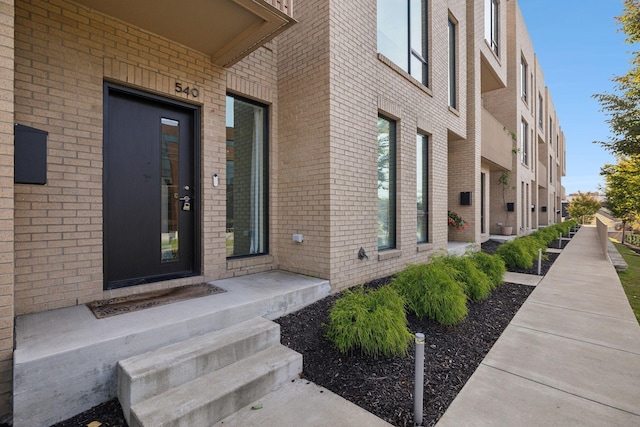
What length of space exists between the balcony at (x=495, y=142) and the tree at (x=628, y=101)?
11.6 feet

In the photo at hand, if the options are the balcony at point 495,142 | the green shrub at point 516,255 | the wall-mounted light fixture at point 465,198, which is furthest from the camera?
the balcony at point 495,142

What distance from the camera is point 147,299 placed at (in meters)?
3.34

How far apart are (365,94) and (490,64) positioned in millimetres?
8789

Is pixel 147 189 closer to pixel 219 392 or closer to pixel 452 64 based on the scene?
pixel 219 392

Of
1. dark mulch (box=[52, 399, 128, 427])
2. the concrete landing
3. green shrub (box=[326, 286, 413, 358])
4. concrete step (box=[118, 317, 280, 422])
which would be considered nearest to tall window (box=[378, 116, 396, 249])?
green shrub (box=[326, 286, 413, 358])

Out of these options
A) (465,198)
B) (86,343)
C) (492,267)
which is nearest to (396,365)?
Answer: (86,343)

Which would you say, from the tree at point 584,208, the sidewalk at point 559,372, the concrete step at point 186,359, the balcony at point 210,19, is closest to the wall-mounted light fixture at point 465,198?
the sidewalk at point 559,372

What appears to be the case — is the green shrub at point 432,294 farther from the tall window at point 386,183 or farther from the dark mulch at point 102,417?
the dark mulch at point 102,417

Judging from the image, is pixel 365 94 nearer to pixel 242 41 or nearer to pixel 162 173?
pixel 242 41

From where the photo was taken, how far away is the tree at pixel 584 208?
37.2 m

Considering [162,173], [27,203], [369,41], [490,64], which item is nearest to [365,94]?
[369,41]

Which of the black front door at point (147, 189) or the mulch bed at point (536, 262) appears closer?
the black front door at point (147, 189)

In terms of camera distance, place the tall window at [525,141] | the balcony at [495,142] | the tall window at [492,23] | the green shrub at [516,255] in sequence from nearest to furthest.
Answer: the green shrub at [516,255], the balcony at [495,142], the tall window at [492,23], the tall window at [525,141]

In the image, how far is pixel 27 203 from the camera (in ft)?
9.46
